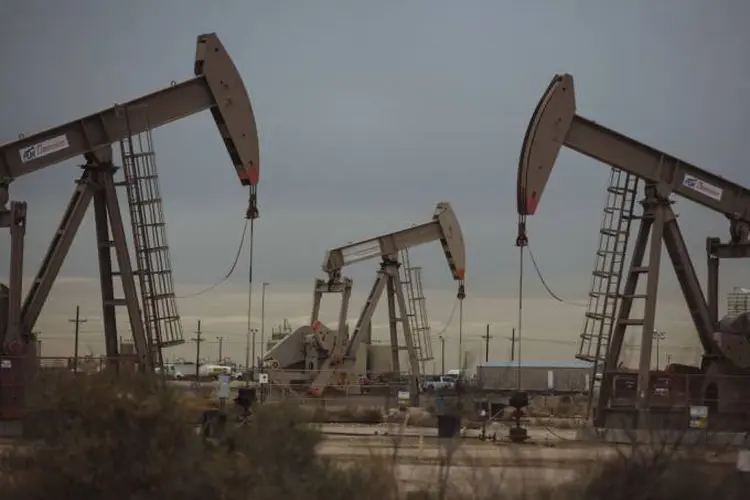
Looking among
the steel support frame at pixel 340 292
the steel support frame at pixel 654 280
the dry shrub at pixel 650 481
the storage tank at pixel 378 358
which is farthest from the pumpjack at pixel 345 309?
the dry shrub at pixel 650 481

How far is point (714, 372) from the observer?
2409 centimetres

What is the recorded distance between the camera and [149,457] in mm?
8867

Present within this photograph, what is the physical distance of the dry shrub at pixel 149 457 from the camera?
8734mm

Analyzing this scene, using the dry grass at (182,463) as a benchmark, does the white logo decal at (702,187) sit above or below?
above

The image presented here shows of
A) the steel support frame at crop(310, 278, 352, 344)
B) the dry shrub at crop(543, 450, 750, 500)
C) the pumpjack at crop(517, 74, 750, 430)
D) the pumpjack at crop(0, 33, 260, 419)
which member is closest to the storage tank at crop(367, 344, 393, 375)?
the steel support frame at crop(310, 278, 352, 344)

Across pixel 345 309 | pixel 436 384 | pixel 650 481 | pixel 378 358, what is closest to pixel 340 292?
pixel 345 309

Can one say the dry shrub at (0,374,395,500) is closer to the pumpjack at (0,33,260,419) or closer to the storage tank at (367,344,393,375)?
the pumpjack at (0,33,260,419)

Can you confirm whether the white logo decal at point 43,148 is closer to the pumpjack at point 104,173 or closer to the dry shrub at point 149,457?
the pumpjack at point 104,173

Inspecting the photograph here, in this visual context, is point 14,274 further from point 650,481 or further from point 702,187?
point 702,187

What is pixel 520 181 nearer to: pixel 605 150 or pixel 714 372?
pixel 605 150

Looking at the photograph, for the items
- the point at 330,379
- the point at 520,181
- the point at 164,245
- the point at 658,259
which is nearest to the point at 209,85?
the point at 164,245

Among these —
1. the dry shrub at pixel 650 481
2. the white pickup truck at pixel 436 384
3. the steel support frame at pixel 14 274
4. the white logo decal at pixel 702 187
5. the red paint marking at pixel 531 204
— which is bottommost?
the white pickup truck at pixel 436 384

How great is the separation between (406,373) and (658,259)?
2238cm

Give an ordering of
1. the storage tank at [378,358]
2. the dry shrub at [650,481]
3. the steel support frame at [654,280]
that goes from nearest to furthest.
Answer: the dry shrub at [650,481] < the steel support frame at [654,280] < the storage tank at [378,358]
